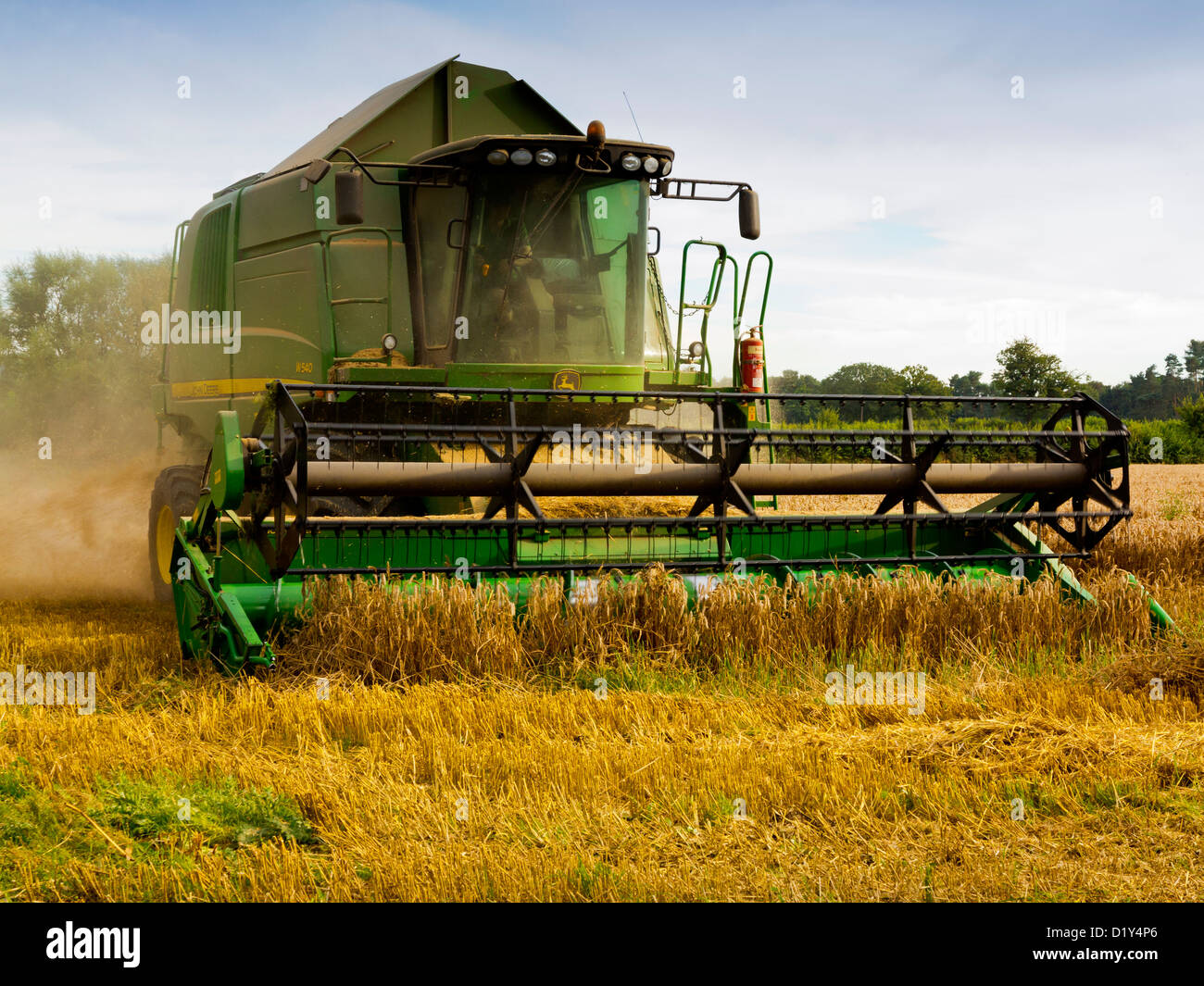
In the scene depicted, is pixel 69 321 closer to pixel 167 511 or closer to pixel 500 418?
pixel 167 511

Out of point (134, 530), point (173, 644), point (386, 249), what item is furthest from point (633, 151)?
point (134, 530)

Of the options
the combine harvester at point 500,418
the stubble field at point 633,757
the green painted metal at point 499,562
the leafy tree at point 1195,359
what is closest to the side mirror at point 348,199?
the combine harvester at point 500,418

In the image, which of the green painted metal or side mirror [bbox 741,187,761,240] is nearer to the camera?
the green painted metal

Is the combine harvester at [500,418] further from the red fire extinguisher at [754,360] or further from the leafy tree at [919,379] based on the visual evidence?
the leafy tree at [919,379]

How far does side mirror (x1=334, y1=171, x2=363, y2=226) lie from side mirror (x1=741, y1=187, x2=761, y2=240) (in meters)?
2.37

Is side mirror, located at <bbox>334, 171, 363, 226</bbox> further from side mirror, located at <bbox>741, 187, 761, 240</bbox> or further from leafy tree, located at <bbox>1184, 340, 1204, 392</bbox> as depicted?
leafy tree, located at <bbox>1184, 340, 1204, 392</bbox>

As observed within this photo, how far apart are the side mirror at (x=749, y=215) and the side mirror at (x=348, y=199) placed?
2.37 m

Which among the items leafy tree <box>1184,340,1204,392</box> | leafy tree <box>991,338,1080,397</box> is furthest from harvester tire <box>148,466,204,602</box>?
leafy tree <box>1184,340,1204,392</box>

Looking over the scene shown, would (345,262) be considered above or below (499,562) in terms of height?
above

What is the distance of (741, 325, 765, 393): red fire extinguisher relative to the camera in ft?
23.3

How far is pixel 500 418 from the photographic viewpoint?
21.9ft

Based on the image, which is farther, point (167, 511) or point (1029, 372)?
point (1029, 372)

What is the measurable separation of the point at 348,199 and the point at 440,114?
1800 millimetres

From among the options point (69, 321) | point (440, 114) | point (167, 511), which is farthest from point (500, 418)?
point (69, 321)
